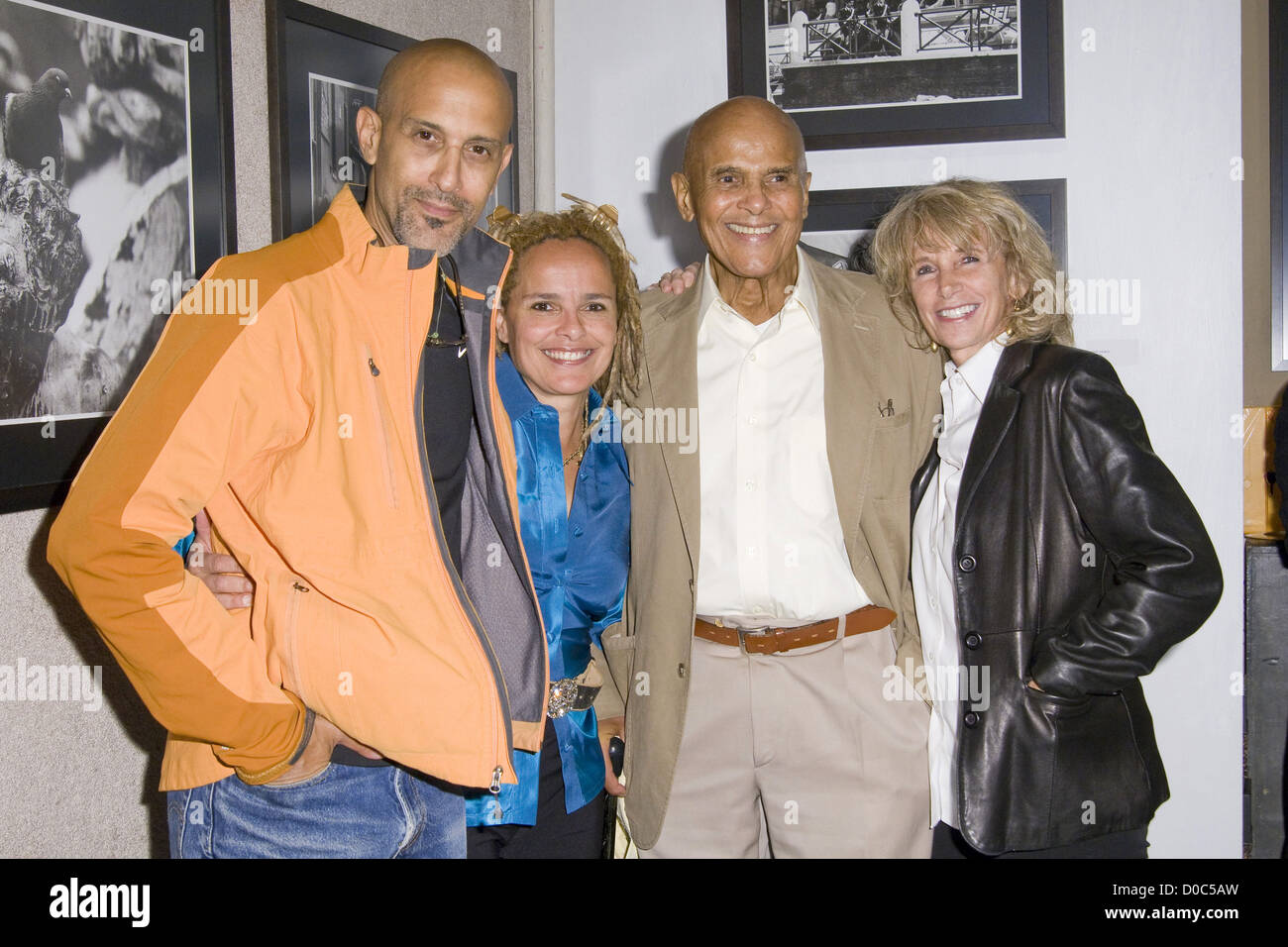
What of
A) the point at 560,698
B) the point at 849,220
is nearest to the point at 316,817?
the point at 560,698

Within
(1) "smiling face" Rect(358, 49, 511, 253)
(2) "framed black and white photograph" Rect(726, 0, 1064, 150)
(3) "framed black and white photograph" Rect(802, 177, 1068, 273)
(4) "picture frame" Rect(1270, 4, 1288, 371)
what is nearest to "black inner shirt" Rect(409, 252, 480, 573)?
(1) "smiling face" Rect(358, 49, 511, 253)

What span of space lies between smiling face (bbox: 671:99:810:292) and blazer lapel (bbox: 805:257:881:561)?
0.18 m

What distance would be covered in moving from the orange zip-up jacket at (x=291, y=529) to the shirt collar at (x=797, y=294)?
85 centimetres

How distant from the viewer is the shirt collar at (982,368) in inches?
80.4

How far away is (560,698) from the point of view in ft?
6.62

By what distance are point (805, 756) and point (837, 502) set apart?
1.77 feet

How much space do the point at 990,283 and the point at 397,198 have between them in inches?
45.8

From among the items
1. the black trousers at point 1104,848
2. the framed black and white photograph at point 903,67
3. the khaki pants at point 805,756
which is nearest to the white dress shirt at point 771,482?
the khaki pants at point 805,756

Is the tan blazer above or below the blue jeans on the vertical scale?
above

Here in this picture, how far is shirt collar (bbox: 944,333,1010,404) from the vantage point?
6.70ft

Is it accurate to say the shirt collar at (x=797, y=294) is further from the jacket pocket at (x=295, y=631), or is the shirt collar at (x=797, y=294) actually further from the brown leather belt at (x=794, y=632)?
the jacket pocket at (x=295, y=631)

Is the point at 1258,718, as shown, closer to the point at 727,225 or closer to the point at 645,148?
the point at 727,225

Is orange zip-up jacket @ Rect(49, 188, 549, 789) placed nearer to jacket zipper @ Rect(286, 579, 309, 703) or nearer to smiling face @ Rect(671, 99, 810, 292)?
jacket zipper @ Rect(286, 579, 309, 703)
